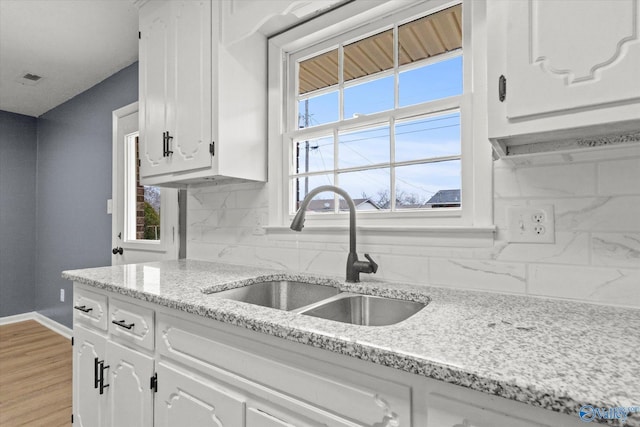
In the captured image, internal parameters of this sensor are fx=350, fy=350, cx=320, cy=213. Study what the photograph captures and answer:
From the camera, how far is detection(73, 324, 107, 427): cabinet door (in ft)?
5.16

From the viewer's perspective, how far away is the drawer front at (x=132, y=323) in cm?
132

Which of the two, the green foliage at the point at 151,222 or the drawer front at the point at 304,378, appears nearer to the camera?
the drawer front at the point at 304,378

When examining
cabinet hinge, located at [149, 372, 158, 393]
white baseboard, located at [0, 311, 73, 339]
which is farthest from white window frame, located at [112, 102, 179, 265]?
white baseboard, located at [0, 311, 73, 339]

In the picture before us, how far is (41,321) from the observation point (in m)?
4.16

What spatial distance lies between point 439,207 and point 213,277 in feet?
3.42

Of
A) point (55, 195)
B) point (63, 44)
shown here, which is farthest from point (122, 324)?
point (55, 195)

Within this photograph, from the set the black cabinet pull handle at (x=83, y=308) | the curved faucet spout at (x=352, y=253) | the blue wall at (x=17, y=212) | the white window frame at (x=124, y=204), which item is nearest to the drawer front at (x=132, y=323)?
the black cabinet pull handle at (x=83, y=308)

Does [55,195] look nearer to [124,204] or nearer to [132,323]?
[124,204]

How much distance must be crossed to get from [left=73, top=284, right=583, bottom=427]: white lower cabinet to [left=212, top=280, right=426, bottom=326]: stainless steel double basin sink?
22cm

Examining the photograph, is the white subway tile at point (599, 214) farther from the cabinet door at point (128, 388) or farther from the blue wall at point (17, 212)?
the blue wall at point (17, 212)

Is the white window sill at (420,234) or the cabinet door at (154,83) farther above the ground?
the cabinet door at (154,83)

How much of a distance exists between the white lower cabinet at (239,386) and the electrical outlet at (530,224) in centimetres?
72

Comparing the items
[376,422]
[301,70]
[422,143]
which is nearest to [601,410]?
[376,422]

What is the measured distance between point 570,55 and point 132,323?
1.66 metres
